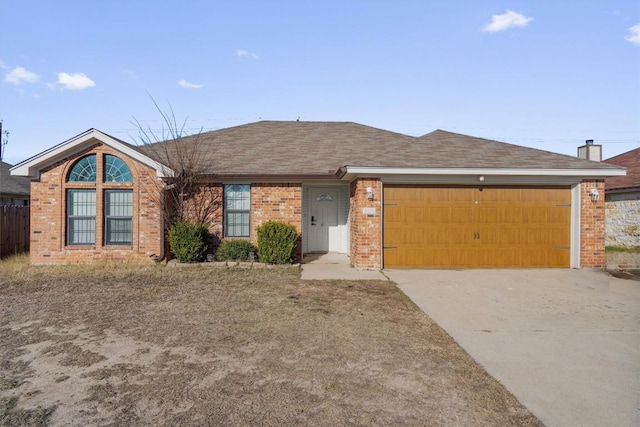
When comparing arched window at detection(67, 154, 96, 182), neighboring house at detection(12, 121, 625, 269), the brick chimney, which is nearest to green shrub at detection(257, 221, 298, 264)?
neighboring house at detection(12, 121, 625, 269)

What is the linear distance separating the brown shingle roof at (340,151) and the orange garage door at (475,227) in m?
0.77

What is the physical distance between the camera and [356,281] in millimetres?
8547

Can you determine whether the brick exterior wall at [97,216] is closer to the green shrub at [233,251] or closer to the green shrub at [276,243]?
the green shrub at [233,251]

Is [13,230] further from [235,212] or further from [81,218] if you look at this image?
[235,212]

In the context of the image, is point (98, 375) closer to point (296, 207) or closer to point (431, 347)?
point (431, 347)

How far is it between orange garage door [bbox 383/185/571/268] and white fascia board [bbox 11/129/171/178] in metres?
6.53

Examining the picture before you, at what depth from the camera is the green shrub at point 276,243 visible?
10.4m

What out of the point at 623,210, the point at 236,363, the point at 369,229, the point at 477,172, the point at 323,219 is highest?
the point at 477,172

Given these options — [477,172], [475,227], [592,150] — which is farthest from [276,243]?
[592,150]

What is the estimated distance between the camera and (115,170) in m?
10.6

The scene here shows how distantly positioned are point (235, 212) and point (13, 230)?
7466 mm

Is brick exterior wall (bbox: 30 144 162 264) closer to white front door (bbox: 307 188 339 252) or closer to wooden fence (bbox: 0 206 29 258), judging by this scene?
wooden fence (bbox: 0 206 29 258)

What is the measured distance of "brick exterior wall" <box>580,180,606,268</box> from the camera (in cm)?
1024

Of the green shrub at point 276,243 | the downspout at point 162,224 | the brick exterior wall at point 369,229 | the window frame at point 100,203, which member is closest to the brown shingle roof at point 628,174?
the brick exterior wall at point 369,229
